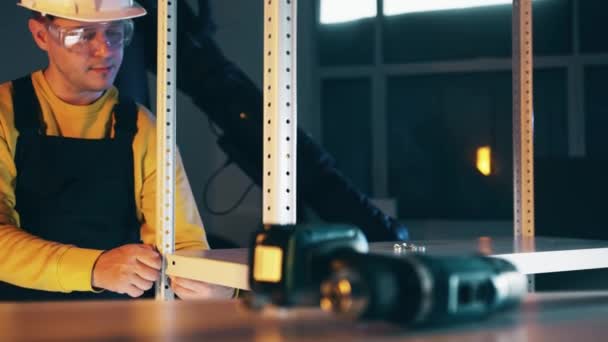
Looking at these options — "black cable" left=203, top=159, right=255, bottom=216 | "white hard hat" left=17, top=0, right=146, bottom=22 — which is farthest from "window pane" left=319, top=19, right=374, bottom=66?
"white hard hat" left=17, top=0, right=146, bottom=22

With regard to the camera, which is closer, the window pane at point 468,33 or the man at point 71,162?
the man at point 71,162

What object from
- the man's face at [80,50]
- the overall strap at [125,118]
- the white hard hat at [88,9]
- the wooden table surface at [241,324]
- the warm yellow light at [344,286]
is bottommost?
the wooden table surface at [241,324]

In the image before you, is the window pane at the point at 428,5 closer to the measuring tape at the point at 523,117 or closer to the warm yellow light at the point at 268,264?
the measuring tape at the point at 523,117

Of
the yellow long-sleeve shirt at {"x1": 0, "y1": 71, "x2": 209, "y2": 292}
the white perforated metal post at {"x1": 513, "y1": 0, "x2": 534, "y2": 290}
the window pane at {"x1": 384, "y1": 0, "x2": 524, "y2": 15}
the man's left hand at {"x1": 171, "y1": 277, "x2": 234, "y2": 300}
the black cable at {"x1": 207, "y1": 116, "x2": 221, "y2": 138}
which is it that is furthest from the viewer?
the window pane at {"x1": 384, "y1": 0, "x2": 524, "y2": 15}

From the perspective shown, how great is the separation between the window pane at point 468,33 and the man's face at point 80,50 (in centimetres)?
191

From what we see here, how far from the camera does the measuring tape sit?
1802 mm

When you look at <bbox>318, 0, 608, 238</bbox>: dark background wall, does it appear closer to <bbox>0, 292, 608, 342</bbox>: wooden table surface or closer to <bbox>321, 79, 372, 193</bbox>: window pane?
<bbox>321, 79, 372, 193</bbox>: window pane

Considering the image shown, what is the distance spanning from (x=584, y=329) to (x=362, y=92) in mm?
3931

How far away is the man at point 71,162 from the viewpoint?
2666 mm

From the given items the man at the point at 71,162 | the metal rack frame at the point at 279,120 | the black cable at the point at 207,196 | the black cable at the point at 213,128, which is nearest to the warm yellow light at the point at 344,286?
the metal rack frame at the point at 279,120

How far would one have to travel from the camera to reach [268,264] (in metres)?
0.64

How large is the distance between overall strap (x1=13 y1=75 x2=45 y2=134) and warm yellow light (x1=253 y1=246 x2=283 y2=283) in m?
2.27

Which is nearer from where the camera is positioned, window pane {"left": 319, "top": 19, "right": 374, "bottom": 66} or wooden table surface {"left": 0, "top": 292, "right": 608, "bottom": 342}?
wooden table surface {"left": 0, "top": 292, "right": 608, "bottom": 342}

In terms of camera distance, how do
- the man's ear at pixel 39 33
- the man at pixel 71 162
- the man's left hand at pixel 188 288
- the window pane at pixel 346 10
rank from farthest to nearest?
the window pane at pixel 346 10
the man's ear at pixel 39 33
the man at pixel 71 162
the man's left hand at pixel 188 288
